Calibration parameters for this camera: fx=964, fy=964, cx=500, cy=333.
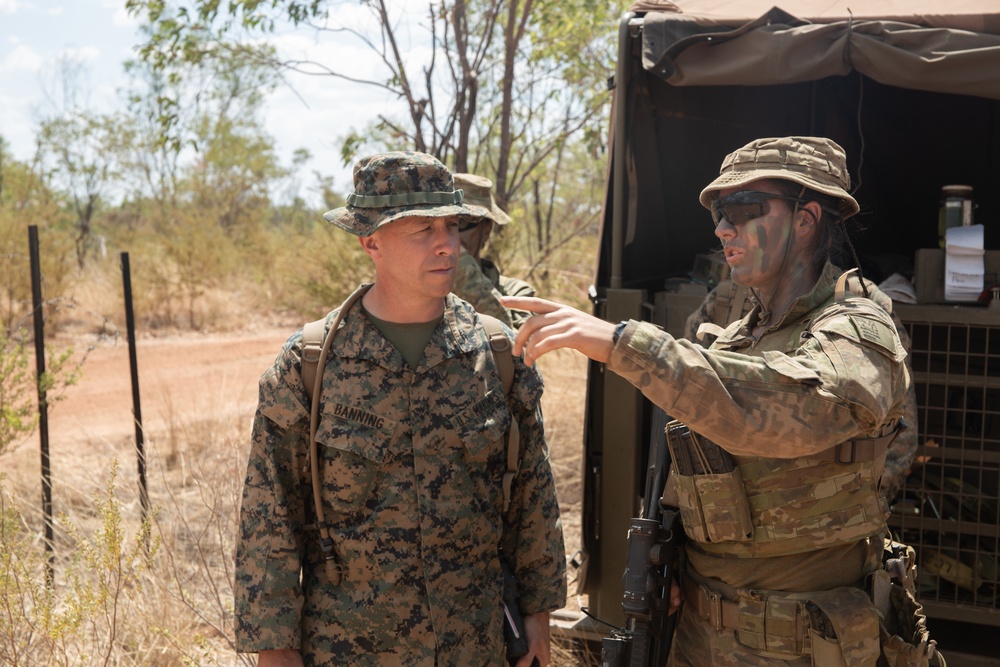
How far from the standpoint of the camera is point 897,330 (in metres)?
2.61

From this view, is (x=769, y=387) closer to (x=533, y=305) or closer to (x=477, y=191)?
(x=533, y=305)

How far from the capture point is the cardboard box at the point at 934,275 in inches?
145

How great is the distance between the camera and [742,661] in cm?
232

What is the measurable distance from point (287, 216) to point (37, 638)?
29.0 m

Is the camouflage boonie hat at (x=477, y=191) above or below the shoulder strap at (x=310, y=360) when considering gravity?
above

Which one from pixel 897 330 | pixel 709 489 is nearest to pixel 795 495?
pixel 709 489

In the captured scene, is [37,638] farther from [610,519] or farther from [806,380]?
[806,380]

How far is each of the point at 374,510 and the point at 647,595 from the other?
711 millimetres

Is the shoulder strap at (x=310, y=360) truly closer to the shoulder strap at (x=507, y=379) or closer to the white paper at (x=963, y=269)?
the shoulder strap at (x=507, y=379)

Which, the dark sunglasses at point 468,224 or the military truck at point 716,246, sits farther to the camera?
the dark sunglasses at point 468,224

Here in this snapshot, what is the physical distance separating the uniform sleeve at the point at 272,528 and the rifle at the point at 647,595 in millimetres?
793

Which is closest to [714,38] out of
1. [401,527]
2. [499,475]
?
[499,475]

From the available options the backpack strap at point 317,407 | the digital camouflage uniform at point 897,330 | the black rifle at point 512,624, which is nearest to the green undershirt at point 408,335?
the backpack strap at point 317,407

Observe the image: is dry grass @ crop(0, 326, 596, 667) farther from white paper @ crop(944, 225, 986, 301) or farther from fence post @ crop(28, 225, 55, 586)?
white paper @ crop(944, 225, 986, 301)
